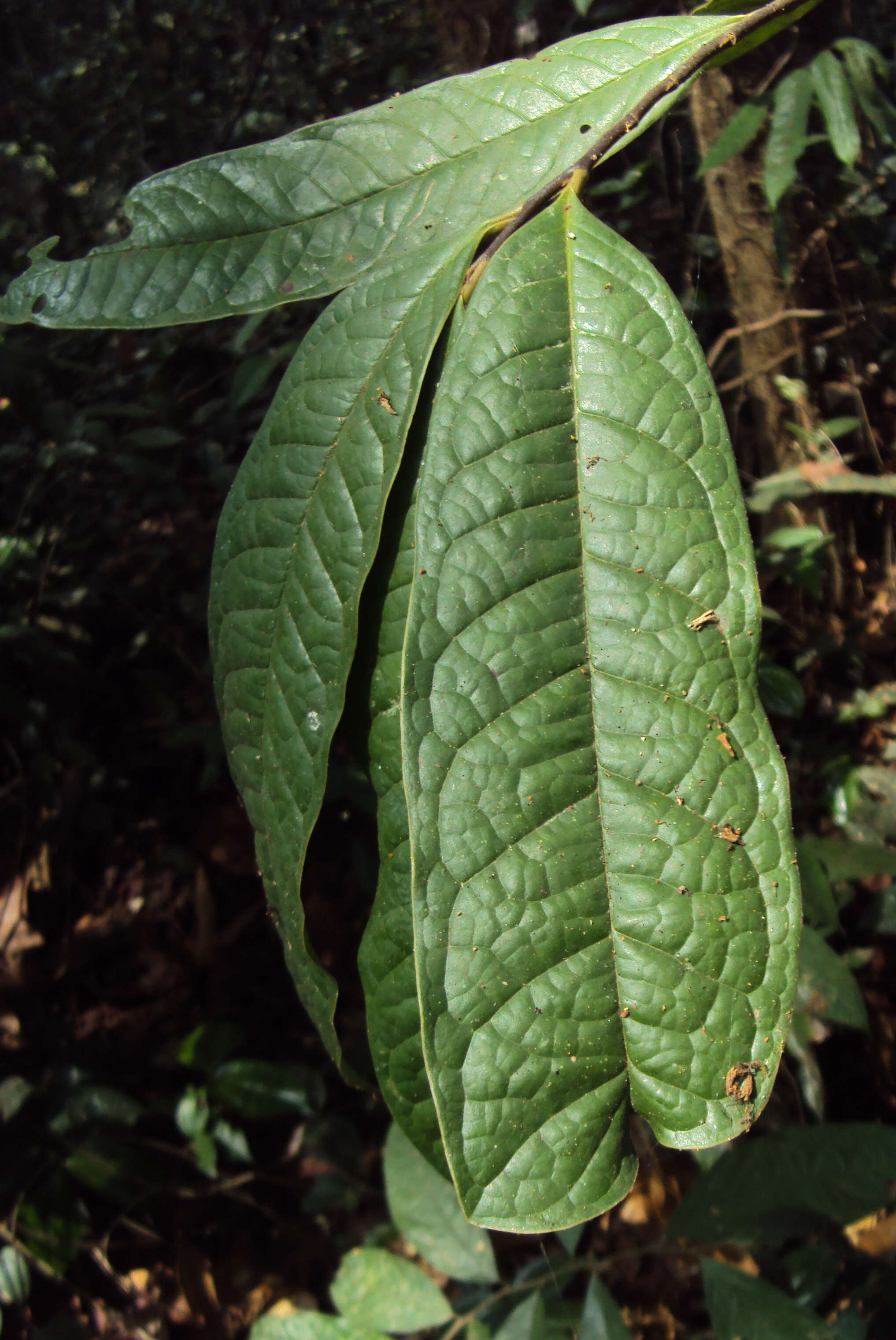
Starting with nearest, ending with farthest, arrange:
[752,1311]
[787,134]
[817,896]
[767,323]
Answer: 1. [752,1311]
2. [817,896]
3. [787,134]
4. [767,323]

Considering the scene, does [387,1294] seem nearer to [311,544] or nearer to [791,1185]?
[791,1185]

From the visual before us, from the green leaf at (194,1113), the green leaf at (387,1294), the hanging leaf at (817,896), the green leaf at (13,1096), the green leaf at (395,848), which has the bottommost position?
the green leaf at (387,1294)

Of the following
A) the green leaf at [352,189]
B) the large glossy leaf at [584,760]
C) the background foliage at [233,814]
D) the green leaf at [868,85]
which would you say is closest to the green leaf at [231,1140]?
the background foliage at [233,814]

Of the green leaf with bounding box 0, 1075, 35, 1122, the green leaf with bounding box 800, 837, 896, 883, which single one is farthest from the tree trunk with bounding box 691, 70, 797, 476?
the green leaf with bounding box 0, 1075, 35, 1122

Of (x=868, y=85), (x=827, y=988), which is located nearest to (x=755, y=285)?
(x=868, y=85)

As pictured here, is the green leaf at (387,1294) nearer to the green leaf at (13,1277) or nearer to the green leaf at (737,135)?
the green leaf at (13,1277)

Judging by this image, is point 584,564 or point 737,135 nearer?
point 584,564

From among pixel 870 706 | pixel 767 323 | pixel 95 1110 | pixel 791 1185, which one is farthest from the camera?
pixel 767 323
